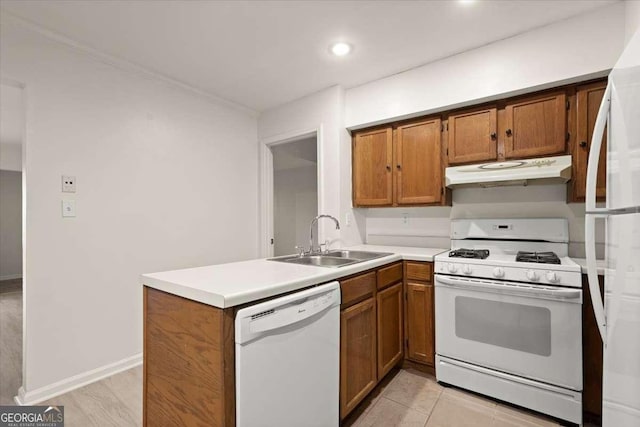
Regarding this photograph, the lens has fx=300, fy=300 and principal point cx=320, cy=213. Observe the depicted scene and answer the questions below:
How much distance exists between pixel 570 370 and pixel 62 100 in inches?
144

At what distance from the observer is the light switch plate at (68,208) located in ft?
6.87

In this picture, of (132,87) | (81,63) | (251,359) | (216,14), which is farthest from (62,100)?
(251,359)

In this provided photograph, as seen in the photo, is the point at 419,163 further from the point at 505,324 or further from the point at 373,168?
the point at 505,324

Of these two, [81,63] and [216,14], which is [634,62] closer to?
[216,14]

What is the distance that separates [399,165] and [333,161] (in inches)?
24.6

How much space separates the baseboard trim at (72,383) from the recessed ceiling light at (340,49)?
2922 mm

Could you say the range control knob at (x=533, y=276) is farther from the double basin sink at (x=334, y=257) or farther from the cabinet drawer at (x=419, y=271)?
the double basin sink at (x=334, y=257)

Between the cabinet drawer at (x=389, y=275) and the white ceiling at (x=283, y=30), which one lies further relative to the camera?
the cabinet drawer at (x=389, y=275)

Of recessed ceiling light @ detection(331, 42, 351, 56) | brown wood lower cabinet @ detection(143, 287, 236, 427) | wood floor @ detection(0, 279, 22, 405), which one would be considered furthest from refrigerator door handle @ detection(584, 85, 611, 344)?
wood floor @ detection(0, 279, 22, 405)

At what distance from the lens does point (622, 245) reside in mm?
→ 945

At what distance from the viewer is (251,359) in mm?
1132

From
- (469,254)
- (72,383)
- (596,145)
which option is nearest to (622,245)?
(596,145)

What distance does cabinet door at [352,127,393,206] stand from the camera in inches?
110

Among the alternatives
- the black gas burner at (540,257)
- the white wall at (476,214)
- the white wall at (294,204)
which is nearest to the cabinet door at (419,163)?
the white wall at (476,214)
